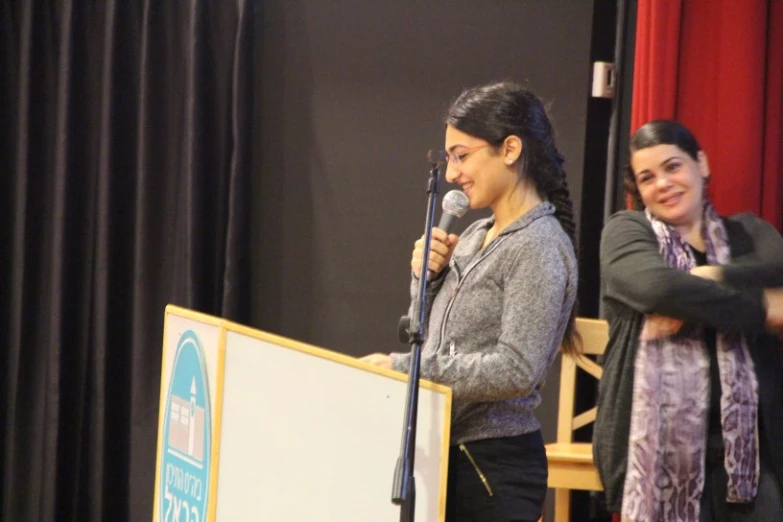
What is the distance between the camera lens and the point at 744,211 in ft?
9.52

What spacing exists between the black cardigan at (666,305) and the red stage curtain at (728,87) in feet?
1.17

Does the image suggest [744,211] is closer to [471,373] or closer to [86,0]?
[471,373]

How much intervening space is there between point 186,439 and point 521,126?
1083mm

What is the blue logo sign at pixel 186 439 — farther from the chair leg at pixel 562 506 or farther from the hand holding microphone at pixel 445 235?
the chair leg at pixel 562 506

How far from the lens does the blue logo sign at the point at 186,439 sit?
7.30ft

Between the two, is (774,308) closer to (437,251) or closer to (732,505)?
(732,505)

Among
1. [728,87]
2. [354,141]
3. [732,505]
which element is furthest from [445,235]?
[354,141]

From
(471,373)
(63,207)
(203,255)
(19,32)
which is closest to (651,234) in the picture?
(471,373)

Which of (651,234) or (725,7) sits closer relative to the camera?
(651,234)

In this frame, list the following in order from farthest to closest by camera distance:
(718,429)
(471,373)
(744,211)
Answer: (744,211), (718,429), (471,373)

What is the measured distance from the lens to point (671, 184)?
2547 mm

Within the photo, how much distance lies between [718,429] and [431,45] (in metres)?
1.85

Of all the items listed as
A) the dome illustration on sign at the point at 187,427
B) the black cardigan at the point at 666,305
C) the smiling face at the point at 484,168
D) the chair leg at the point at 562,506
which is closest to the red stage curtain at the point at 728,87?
the black cardigan at the point at 666,305

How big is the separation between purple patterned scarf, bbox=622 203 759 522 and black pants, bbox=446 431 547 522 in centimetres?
61
